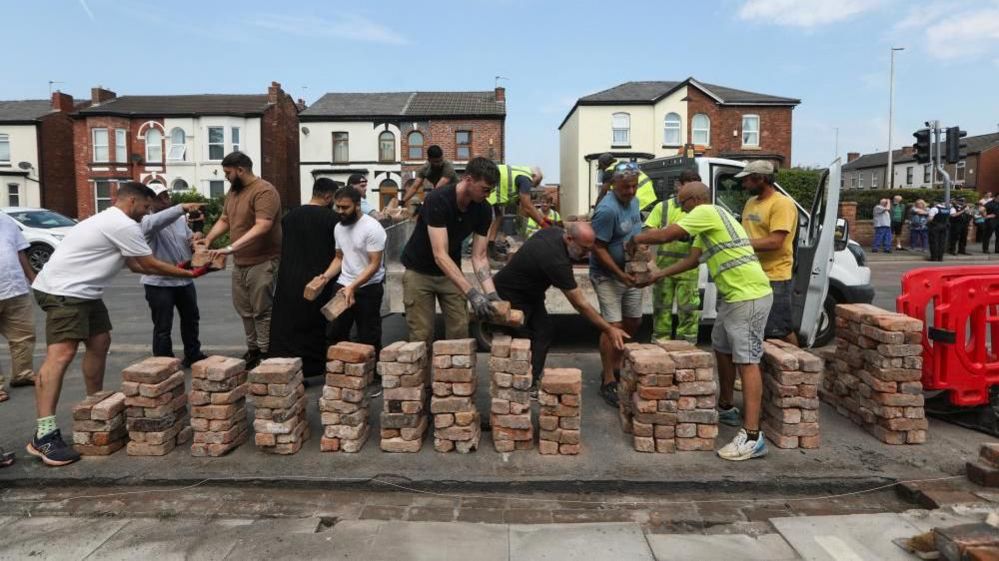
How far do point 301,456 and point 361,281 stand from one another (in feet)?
4.86

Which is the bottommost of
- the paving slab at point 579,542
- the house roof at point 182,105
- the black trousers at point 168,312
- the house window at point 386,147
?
the paving slab at point 579,542

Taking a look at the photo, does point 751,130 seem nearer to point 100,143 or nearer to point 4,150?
point 100,143

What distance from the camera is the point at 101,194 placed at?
3322 centimetres

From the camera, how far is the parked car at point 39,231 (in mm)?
15797

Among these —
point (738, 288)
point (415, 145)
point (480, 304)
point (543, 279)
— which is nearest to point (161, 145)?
point (415, 145)

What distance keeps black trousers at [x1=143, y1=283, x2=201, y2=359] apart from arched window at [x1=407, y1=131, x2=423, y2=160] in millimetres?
27326

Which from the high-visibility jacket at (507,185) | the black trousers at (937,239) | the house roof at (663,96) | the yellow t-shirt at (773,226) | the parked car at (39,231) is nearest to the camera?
the yellow t-shirt at (773,226)

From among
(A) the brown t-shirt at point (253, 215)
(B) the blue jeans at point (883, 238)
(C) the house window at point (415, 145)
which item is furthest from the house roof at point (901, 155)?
(A) the brown t-shirt at point (253, 215)

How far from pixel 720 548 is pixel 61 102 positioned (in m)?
43.0

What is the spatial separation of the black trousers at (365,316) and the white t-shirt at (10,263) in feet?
9.09

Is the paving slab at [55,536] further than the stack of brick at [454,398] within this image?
No

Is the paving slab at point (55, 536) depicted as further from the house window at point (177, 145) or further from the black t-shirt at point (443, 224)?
the house window at point (177, 145)

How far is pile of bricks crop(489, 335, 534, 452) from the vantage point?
424cm

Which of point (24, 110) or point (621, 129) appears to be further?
point (24, 110)
